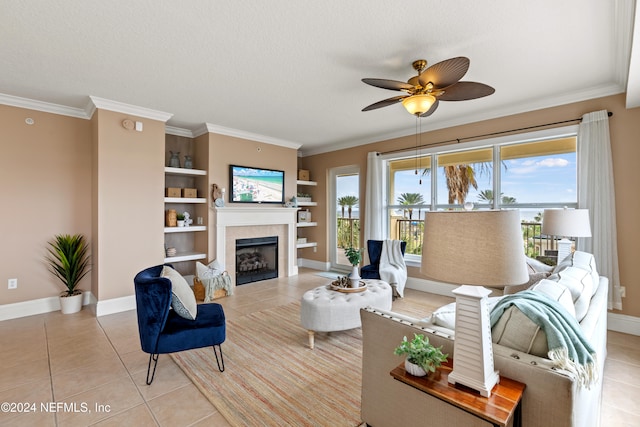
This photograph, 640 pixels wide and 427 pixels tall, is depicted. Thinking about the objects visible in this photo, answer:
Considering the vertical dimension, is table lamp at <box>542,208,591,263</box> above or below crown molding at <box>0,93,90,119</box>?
below

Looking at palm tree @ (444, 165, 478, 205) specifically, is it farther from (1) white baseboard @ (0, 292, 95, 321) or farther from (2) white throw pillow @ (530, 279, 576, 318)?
(1) white baseboard @ (0, 292, 95, 321)

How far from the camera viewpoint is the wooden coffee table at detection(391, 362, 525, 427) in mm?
1030

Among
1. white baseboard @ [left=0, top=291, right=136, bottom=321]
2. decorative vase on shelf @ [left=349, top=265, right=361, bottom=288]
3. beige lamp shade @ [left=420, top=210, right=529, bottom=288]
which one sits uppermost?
beige lamp shade @ [left=420, top=210, right=529, bottom=288]

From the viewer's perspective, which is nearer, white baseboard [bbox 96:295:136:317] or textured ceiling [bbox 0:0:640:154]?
textured ceiling [bbox 0:0:640:154]

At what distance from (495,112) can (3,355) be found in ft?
20.1

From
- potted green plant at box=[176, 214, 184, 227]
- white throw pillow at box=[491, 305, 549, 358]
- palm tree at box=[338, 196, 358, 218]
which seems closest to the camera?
white throw pillow at box=[491, 305, 549, 358]

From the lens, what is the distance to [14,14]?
2.08m

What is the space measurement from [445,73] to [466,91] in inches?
15.6

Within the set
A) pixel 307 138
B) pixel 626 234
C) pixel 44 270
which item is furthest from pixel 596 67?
pixel 44 270

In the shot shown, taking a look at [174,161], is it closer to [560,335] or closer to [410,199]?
[410,199]

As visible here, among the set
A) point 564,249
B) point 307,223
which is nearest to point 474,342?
point 564,249

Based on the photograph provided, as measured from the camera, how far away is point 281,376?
7.66ft

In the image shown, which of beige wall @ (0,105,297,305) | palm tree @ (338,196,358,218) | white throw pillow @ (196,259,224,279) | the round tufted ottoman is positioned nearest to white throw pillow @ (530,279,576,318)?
the round tufted ottoman

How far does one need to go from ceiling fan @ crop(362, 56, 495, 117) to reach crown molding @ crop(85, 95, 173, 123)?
10.3ft
